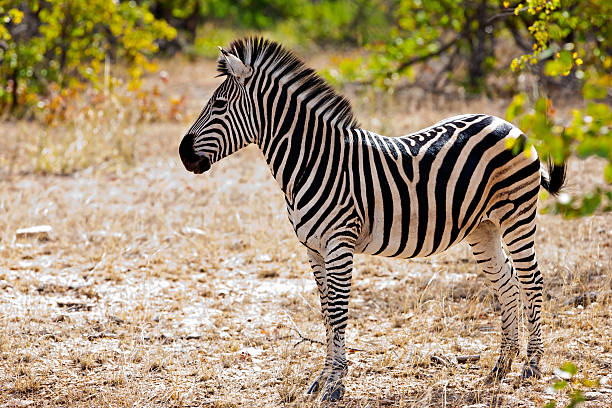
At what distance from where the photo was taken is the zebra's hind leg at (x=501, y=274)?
518 cm

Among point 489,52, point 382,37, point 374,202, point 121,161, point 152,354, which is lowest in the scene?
point 152,354

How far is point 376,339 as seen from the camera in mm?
5777

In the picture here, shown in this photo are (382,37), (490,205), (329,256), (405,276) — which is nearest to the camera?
(329,256)

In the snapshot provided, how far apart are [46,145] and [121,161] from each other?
113cm

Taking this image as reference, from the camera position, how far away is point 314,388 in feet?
15.8

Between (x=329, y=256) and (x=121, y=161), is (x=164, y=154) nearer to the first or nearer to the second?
(x=121, y=161)

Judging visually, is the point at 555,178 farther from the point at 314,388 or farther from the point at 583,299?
the point at 314,388

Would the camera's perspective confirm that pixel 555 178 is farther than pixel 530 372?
Yes

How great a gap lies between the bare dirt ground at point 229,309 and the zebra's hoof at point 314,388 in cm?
Result: 7

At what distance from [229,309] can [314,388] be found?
1.76 metres

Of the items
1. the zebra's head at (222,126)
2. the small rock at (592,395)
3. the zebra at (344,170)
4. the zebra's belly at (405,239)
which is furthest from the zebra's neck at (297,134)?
the small rock at (592,395)

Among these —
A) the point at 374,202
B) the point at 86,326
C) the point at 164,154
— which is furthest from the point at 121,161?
the point at 374,202

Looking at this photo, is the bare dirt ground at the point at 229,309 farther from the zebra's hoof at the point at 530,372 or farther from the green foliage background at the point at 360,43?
the green foliage background at the point at 360,43

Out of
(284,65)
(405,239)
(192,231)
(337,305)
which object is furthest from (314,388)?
(192,231)
